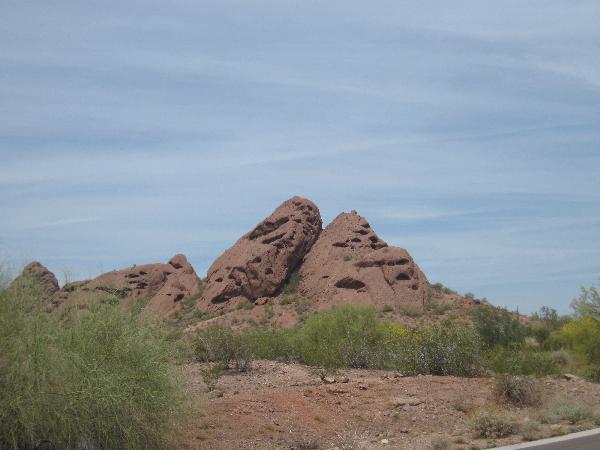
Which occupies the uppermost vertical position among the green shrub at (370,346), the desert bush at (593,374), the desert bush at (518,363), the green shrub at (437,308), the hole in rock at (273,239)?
the hole in rock at (273,239)

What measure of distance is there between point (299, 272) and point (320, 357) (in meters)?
36.8

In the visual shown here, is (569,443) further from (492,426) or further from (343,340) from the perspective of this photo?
(343,340)

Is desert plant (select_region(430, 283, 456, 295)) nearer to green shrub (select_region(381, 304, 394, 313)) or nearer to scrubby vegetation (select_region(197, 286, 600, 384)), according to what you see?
green shrub (select_region(381, 304, 394, 313))

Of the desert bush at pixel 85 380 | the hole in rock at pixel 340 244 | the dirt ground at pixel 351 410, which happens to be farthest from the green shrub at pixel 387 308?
the desert bush at pixel 85 380

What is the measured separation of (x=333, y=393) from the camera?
67.6 feet

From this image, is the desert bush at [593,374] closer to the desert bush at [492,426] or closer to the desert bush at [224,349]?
the desert bush at [492,426]

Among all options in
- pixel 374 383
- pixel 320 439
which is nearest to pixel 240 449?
pixel 320 439

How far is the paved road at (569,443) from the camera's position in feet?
46.0

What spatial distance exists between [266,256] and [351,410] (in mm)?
44104

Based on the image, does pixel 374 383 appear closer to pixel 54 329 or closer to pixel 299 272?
pixel 54 329

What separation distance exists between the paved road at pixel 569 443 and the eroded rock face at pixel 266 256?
47.3 m

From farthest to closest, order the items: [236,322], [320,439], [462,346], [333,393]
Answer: [236,322] < [462,346] < [333,393] < [320,439]

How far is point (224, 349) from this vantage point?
86.2 feet

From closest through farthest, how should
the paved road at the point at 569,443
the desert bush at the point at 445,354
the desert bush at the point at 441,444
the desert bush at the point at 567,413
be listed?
1. the paved road at the point at 569,443
2. the desert bush at the point at 441,444
3. the desert bush at the point at 567,413
4. the desert bush at the point at 445,354
